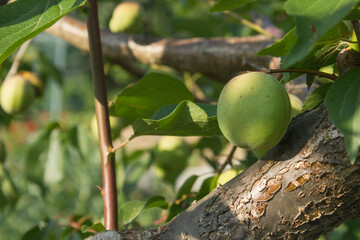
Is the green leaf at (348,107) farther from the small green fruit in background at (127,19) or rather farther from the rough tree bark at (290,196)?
the small green fruit in background at (127,19)

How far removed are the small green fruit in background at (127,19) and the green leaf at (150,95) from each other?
1.98 ft

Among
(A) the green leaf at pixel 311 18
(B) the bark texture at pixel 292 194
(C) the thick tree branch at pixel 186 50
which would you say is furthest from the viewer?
(C) the thick tree branch at pixel 186 50

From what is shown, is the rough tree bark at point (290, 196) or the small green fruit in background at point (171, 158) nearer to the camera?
the rough tree bark at point (290, 196)

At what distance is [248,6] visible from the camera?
167 cm

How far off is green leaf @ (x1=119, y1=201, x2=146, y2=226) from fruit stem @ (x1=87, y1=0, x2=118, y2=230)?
104 mm

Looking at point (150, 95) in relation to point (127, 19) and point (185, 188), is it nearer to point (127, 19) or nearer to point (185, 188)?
point (185, 188)

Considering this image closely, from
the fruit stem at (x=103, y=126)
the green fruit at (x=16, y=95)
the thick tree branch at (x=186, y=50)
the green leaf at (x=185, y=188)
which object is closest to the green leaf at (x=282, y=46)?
the fruit stem at (x=103, y=126)

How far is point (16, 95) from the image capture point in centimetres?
133

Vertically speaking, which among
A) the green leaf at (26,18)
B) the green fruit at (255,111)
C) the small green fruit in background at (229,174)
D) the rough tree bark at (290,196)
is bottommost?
the small green fruit in background at (229,174)

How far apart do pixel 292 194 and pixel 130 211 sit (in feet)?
1.25

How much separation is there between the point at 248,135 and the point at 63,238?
620mm

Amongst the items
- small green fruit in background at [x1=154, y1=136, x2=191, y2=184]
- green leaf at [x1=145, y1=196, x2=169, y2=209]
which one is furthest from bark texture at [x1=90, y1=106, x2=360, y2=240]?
small green fruit in background at [x1=154, y1=136, x2=191, y2=184]

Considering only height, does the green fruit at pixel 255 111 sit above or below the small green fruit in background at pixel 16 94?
above

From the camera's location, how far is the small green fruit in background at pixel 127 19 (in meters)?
1.35
